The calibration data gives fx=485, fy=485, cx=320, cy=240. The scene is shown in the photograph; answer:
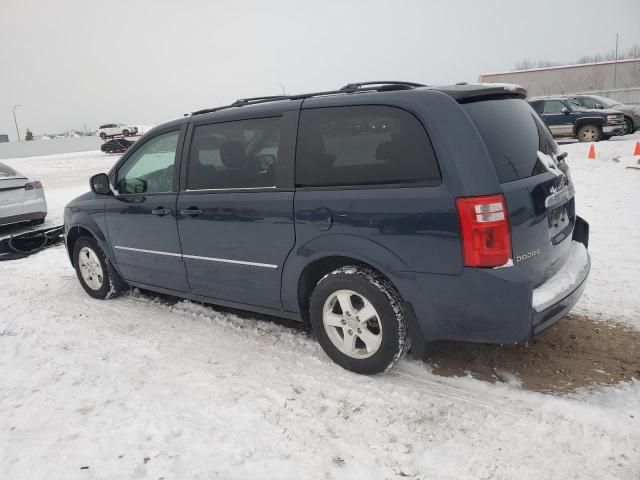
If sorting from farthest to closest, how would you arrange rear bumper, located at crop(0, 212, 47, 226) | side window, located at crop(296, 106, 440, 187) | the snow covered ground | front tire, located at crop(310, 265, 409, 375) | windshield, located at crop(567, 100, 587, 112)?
windshield, located at crop(567, 100, 587, 112) < rear bumper, located at crop(0, 212, 47, 226) < front tire, located at crop(310, 265, 409, 375) < side window, located at crop(296, 106, 440, 187) < the snow covered ground

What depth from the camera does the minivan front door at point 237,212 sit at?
340cm

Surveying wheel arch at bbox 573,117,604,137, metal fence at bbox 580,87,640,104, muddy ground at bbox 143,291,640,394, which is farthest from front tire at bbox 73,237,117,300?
metal fence at bbox 580,87,640,104

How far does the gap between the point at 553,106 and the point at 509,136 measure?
16.7 m

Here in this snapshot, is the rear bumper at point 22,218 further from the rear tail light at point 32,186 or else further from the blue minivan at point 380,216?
the blue minivan at point 380,216

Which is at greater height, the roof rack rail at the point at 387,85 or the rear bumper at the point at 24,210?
the roof rack rail at the point at 387,85

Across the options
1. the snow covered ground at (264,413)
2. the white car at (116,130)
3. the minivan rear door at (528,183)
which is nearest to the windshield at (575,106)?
the snow covered ground at (264,413)

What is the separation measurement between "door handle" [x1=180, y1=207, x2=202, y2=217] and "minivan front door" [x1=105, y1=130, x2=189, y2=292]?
0.44 ft

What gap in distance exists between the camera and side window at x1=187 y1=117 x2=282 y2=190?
11.4ft

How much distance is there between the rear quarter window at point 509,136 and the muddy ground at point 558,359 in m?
1.28

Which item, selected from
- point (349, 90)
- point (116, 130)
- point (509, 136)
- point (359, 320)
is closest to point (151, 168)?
point (349, 90)

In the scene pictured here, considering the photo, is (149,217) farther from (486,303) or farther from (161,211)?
(486,303)

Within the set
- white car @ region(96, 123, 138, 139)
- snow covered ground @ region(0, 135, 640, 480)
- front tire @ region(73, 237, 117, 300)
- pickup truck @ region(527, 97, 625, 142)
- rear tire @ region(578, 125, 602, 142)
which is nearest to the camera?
snow covered ground @ region(0, 135, 640, 480)

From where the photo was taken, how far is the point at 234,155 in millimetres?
3680

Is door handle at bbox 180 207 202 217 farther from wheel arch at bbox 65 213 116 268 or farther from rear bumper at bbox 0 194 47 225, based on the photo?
rear bumper at bbox 0 194 47 225
